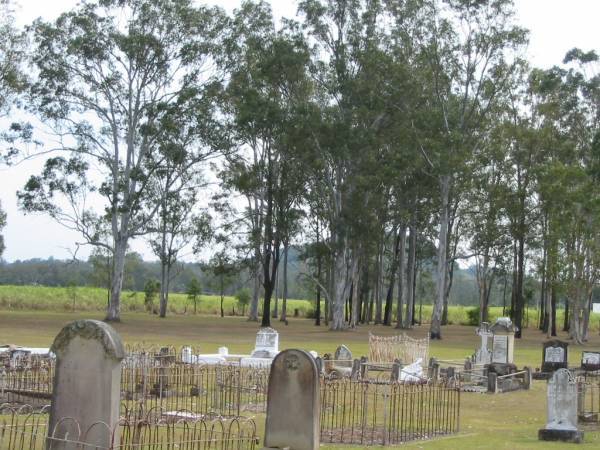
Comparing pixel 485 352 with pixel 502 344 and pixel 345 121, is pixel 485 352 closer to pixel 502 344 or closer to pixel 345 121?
pixel 502 344

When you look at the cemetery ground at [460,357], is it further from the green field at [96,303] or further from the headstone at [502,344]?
the green field at [96,303]

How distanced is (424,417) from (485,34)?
3922 centimetres

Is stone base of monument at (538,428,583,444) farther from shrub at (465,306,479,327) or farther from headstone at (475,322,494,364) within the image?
shrub at (465,306,479,327)

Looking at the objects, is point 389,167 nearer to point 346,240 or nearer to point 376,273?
point 346,240

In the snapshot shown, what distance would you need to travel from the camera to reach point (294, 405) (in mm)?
12672

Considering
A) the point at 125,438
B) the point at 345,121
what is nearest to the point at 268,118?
the point at 345,121

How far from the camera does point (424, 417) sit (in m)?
18.3

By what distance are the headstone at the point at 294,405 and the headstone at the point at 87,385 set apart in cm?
214

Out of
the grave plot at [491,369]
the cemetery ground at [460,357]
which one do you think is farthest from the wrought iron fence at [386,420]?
the grave plot at [491,369]

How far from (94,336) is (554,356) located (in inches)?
842

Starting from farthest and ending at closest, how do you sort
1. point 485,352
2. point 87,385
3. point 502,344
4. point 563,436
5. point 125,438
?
point 485,352
point 502,344
point 563,436
point 125,438
point 87,385

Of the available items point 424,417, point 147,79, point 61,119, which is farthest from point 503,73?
point 424,417

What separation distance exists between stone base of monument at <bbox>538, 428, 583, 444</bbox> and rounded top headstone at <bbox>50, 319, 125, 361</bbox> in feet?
25.0

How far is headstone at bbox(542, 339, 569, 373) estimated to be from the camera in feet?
98.4
